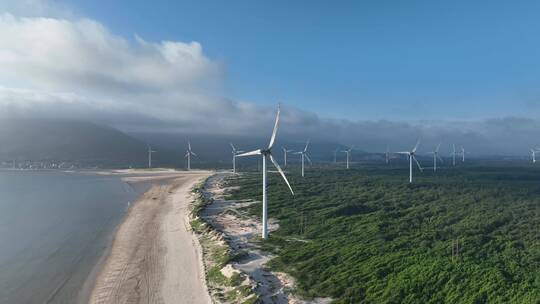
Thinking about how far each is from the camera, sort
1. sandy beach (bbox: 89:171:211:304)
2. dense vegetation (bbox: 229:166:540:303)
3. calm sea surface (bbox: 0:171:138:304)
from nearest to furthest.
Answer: dense vegetation (bbox: 229:166:540:303)
sandy beach (bbox: 89:171:211:304)
calm sea surface (bbox: 0:171:138:304)

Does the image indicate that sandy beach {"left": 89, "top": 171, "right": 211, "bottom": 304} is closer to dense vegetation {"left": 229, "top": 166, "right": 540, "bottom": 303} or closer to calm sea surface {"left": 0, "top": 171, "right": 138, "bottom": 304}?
calm sea surface {"left": 0, "top": 171, "right": 138, "bottom": 304}

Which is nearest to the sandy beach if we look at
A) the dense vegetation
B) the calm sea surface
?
the calm sea surface

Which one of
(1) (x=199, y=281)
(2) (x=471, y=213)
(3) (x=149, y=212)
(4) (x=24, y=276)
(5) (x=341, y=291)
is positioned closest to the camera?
(5) (x=341, y=291)

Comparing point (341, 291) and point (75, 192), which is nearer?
point (341, 291)

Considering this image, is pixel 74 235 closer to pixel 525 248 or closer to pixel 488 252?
pixel 488 252

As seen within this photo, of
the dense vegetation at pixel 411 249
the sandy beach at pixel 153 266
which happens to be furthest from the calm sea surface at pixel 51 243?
the dense vegetation at pixel 411 249

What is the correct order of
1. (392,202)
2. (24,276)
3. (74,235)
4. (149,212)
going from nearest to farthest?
(24,276)
(74,235)
(149,212)
(392,202)

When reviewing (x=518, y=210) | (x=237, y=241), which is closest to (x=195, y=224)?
(x=237, y=241)
